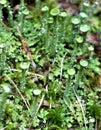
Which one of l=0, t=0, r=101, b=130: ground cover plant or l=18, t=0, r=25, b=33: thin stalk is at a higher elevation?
l=18, t=0, r=25, b=33: thin stalk

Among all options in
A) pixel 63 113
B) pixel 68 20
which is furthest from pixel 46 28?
pixel 63 113

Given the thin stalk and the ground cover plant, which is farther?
the thin stalk

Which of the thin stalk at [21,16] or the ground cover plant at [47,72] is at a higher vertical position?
the thin stalk at [21,16]

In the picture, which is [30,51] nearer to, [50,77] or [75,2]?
[50,77]

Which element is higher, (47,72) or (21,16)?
(21,16)

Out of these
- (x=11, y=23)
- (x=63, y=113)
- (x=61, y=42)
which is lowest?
(x=63, y=113)

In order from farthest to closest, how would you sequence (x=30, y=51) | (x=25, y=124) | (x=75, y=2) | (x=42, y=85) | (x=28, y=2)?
1. (x=75, y=2)
2. (x=28, y=2)
3. (x=30, y=51)
4. (x=42, y=85)
5. (x=25, y=124)

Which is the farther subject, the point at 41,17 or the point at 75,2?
the point at 75,2

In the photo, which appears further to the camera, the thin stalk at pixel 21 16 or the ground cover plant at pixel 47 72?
the thin stalk at pixel 21 16
